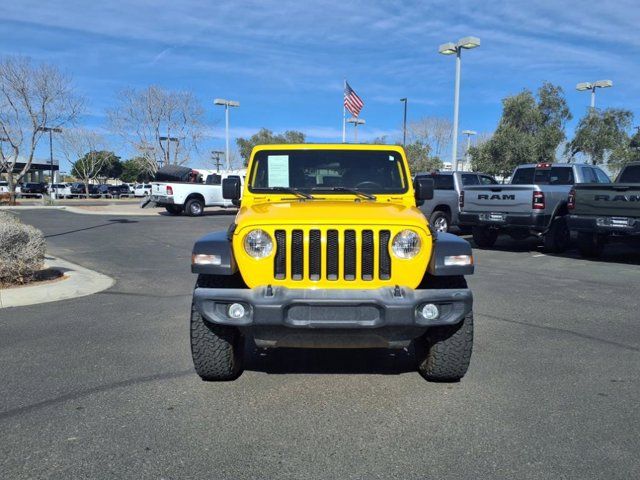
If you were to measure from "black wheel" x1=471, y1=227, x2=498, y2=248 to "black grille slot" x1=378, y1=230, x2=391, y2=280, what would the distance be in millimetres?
10372

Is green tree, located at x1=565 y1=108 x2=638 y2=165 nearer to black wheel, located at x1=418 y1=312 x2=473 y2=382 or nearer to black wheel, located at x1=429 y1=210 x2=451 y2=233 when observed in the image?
black wheel, located at x1=429 y1=210 x2=451 y2=233

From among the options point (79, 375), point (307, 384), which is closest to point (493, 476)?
point (307, 384)

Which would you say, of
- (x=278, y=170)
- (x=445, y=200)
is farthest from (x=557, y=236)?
(x=278, y=170)

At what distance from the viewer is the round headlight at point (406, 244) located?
373 cm

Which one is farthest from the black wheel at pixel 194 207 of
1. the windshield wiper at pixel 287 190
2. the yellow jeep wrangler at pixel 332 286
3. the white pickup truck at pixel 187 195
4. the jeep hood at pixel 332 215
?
the yellow jeep wrangler at pixel 332 286

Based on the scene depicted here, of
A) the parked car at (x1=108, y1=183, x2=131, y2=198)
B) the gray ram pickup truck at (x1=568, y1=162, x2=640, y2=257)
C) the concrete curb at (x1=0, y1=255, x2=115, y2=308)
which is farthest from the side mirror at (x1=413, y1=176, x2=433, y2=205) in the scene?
the parked car at (x1=108, y1=183, x2=131, y2=198)

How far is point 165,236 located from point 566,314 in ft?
39.5

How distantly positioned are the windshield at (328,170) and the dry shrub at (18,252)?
436cm

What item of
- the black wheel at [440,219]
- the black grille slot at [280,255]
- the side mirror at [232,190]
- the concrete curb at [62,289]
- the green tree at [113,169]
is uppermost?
the green tree at [113,169]

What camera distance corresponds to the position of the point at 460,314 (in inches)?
144

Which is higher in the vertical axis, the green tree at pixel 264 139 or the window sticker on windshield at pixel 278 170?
the green tree at pixel 264 139

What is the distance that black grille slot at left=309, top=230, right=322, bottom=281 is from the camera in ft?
12.1

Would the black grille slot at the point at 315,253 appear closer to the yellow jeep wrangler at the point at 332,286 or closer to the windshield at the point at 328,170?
the yellow jeep wrangler at the point at 332,286

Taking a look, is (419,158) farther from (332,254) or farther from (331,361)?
(332,254)
